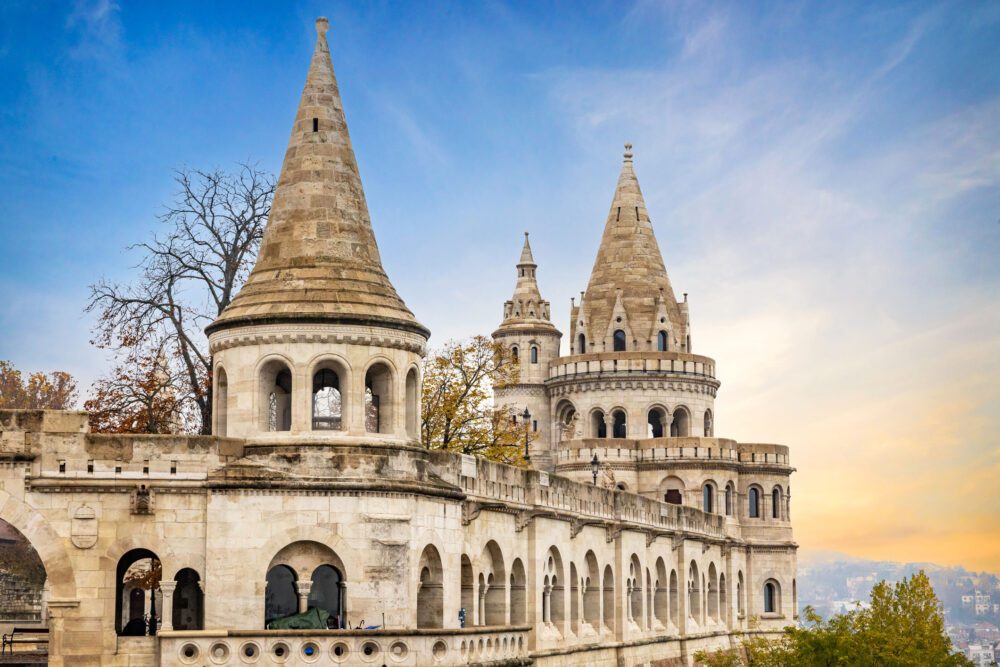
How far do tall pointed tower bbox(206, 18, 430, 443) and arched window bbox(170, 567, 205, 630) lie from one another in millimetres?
3023

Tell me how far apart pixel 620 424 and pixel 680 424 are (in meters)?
2.68

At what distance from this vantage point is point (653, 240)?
84000 mm

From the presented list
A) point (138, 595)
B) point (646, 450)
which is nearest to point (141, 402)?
point (138, 595)

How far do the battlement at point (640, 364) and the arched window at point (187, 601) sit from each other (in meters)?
44.5

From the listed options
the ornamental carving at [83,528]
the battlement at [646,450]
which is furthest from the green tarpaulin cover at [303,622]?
the battlement at [646,450]

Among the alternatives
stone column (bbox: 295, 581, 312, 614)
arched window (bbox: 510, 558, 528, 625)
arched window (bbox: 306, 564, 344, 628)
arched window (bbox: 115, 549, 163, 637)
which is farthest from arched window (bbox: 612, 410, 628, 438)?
stone column (bbox: 295, 581, 312, 614)

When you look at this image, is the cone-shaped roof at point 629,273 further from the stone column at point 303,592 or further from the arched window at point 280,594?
the stone column at point 303,592

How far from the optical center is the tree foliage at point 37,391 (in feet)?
264

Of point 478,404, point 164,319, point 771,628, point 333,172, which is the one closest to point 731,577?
point 771,628

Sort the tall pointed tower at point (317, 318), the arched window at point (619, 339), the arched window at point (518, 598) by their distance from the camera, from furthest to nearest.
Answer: the arched window at point (619, 339)
the arched window at point (518, 598)
the tall pointed tower at point (317, 318)

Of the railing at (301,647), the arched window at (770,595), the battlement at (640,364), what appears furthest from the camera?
the battlement at (640,364)

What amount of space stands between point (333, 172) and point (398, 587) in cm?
890

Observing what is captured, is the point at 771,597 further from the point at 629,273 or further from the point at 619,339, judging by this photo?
the point at 629,273

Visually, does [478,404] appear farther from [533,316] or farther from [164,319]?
[533,316]
